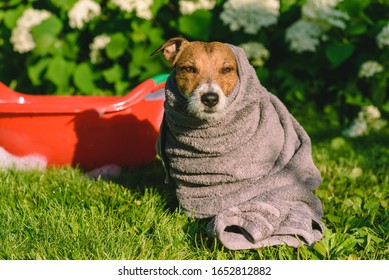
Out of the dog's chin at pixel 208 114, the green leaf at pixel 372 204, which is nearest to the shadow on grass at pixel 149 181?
the dog's chin at pixel 208 114

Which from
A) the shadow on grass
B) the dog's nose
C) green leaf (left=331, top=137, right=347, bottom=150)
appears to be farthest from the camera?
green leaf (left=331, top=137, right=347, bottom=150)

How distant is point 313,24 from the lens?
15.8 feet

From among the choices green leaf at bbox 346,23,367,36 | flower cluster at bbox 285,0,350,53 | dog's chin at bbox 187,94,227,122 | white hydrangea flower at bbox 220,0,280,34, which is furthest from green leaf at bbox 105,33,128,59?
dog's chin at bbox 187,94,227,122

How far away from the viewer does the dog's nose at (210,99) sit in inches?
107

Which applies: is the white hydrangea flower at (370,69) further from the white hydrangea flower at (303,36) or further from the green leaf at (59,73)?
the green leaf at (59,73)

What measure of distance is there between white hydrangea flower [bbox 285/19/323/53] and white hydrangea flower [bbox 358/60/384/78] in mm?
458

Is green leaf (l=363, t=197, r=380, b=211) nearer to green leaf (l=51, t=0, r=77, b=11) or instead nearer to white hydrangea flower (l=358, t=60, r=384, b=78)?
white hydrangea flower (l=358, t=60, r=384, b=78)

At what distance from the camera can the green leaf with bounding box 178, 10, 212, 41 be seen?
4.88 meters

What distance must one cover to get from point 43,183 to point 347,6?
3.05m

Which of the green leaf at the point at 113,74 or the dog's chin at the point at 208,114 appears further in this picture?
the green leaf at the point at 113,74

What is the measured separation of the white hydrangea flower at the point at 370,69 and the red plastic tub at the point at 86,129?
6.01 feet

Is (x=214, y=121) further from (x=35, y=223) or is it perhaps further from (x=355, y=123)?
(x=355, y=123)

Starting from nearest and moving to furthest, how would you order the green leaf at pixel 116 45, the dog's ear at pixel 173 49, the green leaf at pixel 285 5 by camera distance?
the dog's ear at pixel 173 49 → the green leaf at pixel 116 45 → the green leaf at pixel 285 5
